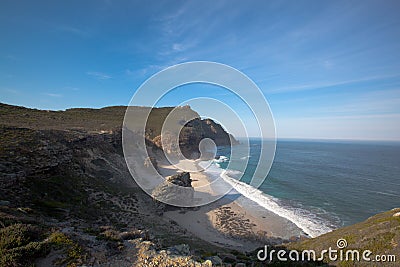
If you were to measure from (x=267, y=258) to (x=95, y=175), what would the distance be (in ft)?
64.3

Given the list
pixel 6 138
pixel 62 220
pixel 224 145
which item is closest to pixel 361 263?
pixel 62 220

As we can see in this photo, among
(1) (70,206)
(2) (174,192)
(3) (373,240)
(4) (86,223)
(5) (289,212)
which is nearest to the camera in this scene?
(3) (373,240)

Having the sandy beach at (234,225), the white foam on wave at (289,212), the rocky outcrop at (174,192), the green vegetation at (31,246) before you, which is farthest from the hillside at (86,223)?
the white foam on wave at (289,212)

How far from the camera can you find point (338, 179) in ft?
128

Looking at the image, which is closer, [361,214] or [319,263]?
[319,263]

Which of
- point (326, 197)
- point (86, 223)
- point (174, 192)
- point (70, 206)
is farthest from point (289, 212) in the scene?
point (70, 206)

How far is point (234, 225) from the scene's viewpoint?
64.4 feet

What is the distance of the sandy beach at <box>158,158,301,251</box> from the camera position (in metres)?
16.7

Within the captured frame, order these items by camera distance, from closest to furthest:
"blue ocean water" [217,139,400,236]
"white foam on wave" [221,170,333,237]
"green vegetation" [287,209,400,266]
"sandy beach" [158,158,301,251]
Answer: "green vegetation" [287,209,400,266] < "sandy beach" [158,158,301,251] < "white foam on wave" [221,170,333,237] < "blue ocean water" [217,139,400,236]

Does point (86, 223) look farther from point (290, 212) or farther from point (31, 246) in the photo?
point (290, 212)

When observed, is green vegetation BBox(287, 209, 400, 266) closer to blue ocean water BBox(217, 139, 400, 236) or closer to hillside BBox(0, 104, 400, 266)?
hillside BBox(0, 104, 400, 266)

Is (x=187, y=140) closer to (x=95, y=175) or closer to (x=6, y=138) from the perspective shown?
(x=95, y=175)

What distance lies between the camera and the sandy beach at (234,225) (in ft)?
54.6

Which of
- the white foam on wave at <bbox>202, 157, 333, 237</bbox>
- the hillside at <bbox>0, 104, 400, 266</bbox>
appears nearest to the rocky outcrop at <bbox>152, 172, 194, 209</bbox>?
the hillside at <bbox>0, 104, 400, 266</bbox>
